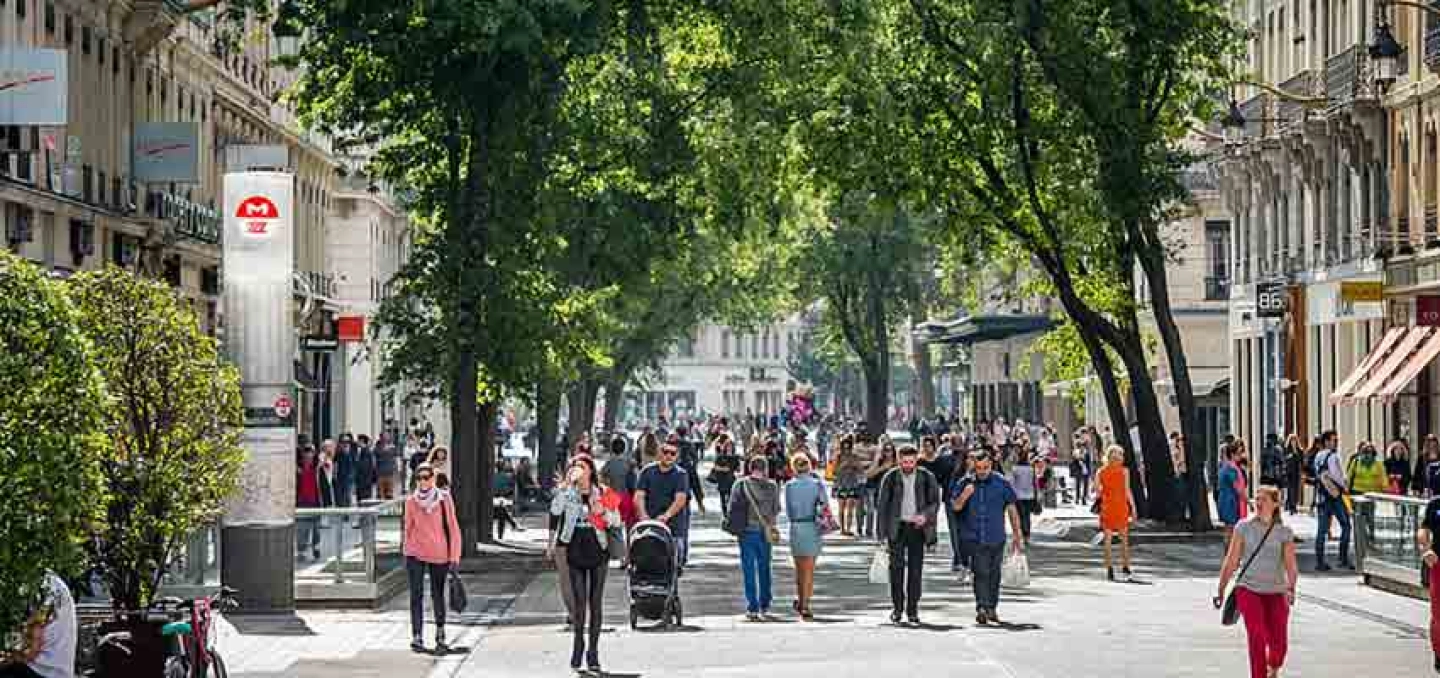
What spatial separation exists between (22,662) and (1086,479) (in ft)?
179

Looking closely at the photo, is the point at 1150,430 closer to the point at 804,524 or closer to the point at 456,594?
the point at 804,524

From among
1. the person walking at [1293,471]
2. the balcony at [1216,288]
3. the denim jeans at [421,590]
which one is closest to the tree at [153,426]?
the denim jeans at [421,590]

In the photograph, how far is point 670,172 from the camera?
165 ft

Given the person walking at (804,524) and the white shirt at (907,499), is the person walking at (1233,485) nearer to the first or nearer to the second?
the person walking at (804,524)

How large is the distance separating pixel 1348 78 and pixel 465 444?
834 inches

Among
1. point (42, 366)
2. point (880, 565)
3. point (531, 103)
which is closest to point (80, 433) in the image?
point (42, 366)

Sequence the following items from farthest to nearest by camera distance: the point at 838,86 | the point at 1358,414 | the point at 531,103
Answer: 1. the point at 1358,414
2. the point at 838,86
3. the point at 531,103

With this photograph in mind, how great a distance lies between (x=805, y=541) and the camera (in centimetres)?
3127

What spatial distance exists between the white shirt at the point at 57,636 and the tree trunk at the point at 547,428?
40340 millimetres

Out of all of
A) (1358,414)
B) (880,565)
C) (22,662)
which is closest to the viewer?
(22,662)

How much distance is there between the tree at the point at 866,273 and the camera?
84.0 m

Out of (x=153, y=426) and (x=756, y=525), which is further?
(x=756, y=525)

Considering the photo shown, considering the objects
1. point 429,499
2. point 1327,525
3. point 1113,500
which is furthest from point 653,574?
point 1327,525

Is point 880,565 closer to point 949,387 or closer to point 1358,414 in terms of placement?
point 1358,414
